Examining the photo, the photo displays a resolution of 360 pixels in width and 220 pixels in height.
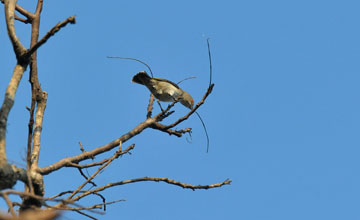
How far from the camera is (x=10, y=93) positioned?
4.03 m

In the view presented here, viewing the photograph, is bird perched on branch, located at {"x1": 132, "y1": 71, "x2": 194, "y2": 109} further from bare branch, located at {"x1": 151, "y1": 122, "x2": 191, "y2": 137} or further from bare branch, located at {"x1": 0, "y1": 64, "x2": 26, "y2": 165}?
bare branch, located at {"x1": 0, "y1": 64, "x2": 26, "y2": 165}

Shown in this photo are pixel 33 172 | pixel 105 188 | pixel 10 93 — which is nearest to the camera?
pixel 10 93

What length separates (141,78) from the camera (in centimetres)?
897

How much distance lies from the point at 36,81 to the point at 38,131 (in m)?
0.68

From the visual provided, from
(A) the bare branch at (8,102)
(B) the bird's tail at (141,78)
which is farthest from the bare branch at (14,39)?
(B) the bird's tail at (141,78)

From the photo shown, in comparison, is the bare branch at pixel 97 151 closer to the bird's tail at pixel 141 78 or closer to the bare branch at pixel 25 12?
the bare branch at pixel 25 12

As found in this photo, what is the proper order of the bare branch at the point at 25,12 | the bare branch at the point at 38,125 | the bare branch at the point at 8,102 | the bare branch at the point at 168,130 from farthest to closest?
1. the bare branch at the point at 25,12
2. the bare branch at the point at 168,130
3. the bare branch at the point at 38,125
4. the bare branch at the point at 8,102

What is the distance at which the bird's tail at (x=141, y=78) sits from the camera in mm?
8836

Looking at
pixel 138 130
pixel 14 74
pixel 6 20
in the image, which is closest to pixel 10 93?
pixel 14 74

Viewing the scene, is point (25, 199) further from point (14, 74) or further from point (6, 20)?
point (6, 20)

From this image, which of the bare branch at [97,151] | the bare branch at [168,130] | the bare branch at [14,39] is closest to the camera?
the bare branch at [14,39]

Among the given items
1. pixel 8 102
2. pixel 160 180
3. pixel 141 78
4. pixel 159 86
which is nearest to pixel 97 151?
pixel 160 180

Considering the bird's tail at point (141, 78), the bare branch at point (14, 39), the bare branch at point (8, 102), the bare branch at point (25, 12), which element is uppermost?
the bird's tail at point (141, 78)

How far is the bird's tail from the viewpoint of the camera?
884cm
